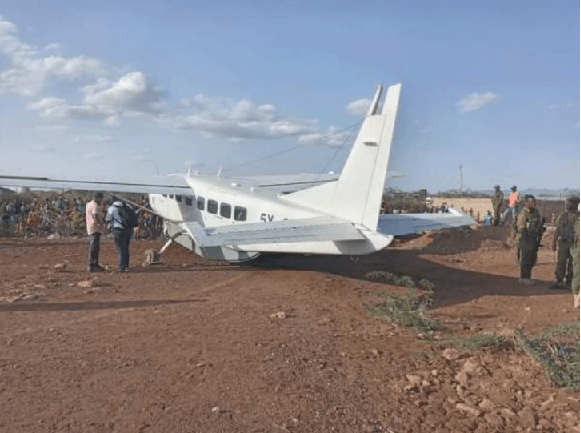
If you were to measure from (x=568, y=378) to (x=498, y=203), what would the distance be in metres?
17.3

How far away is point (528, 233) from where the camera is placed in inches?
417

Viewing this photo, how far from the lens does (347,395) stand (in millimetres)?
4645

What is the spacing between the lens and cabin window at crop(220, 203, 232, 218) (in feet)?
42.1

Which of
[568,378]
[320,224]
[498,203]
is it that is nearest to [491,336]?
[568,378]

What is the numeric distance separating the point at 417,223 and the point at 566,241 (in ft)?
11.6

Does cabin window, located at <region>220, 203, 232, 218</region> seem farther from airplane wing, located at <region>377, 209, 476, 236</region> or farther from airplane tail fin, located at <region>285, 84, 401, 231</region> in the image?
airplane wing, located at <region>377, 209, 476, 236</region>

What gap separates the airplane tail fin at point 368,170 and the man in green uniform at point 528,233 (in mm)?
3003

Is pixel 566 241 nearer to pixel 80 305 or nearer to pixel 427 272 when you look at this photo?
pixel 427 272

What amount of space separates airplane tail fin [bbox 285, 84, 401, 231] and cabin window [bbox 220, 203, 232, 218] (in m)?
2.70

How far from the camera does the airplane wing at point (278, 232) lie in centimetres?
942

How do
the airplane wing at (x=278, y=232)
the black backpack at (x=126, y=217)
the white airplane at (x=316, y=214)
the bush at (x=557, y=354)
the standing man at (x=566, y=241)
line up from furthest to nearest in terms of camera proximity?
the black backpack at (x=126, y=217) → the white airplane at (x=316, y=214) → the standing man at (x=566, y=241) → the airplane wing at (x=278, y=232) → the bush at (x=557, y=354)

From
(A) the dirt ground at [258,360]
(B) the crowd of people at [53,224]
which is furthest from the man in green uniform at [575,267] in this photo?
(B) the crowd of people at [53,224]

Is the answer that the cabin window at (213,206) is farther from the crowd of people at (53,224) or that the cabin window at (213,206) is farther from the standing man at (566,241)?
the standing man at (566,241)

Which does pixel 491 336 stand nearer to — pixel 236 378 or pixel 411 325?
pixel 411 325
